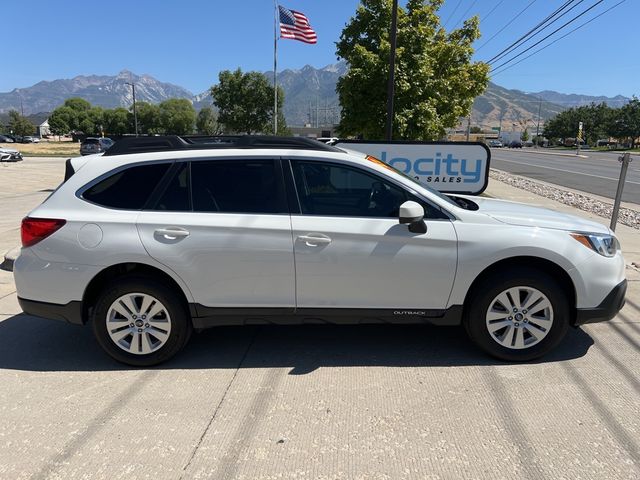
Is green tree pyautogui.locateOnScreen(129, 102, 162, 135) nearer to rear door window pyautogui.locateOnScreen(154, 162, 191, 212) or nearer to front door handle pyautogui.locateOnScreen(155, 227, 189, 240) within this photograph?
rear door window pyautogui.locateOnScreen(154, 162, 191, 212)

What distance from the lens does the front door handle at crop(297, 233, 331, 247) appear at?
3.54 m

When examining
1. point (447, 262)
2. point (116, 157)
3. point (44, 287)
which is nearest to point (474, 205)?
point (447, 262)

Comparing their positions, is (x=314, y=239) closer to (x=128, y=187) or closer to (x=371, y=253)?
(x=371, y=253)

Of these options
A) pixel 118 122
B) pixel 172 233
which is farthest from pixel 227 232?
pixel 118 122

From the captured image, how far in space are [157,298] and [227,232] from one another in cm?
73

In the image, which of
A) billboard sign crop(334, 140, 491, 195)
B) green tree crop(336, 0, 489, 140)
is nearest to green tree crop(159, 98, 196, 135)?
green tree crop(336, 0, 489, 140)

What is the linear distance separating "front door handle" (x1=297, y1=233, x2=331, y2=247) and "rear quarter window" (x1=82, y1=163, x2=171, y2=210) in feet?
3.97

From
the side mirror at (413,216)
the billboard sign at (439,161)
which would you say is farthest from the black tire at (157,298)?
the billboard sign at (439,161)

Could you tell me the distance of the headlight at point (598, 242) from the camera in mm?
3682

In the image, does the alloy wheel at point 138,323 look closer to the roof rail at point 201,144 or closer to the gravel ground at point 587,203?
the roof rail at point 201,144

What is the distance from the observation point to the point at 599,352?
400 cm

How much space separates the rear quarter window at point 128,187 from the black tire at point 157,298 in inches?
23.0

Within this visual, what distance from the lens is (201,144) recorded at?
393 centimetres

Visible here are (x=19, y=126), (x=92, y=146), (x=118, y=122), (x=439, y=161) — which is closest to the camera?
(x=439, y=161)
